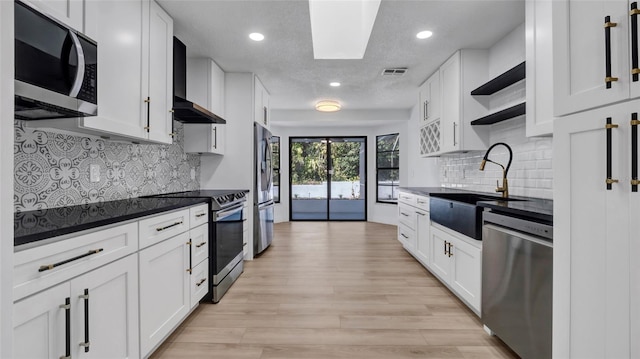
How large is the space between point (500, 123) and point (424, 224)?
132cm

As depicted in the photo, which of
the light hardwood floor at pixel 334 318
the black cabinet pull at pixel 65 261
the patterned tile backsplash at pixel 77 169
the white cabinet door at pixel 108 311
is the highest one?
the patterned tile backsplash at pixel 77 169

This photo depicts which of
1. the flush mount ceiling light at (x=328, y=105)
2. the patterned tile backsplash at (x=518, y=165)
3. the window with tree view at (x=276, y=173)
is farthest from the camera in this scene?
the window with tree view at (x=276, y=173)

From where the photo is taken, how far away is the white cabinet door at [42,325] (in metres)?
0.97

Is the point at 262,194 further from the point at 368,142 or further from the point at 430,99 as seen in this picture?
the point at 368,142

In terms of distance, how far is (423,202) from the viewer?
338 cm

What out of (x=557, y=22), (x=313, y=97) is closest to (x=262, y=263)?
(x=313, y=97)

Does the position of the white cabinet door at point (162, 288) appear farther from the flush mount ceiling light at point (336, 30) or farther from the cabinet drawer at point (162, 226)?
the flush mount ceiling light at point (336, 30)

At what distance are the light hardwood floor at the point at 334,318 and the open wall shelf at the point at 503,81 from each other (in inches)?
79.4

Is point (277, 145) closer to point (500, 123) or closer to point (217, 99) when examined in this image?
point (217, 99)

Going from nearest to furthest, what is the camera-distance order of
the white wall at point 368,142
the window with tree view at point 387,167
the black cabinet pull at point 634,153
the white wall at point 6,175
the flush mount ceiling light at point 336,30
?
1. the white wall at point 6,175
2. the black cabinet pull at point 634,153
3. the flush mount ceiling light at point 336,30
4. the white wall at point 368,142
5. the window with tree view at point 387,167

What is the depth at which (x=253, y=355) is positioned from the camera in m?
1.79

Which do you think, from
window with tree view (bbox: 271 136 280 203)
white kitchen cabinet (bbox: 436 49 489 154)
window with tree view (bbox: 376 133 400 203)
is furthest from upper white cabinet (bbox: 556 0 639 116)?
window with tree view (bbox: 271 136 280 203)

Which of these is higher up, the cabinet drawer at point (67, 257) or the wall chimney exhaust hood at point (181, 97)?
the wall chimney exhaust hood at point (181, 97)

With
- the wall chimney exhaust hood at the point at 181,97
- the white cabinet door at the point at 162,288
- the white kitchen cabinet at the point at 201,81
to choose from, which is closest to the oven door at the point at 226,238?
the white cabinet door at the point at 162,288
